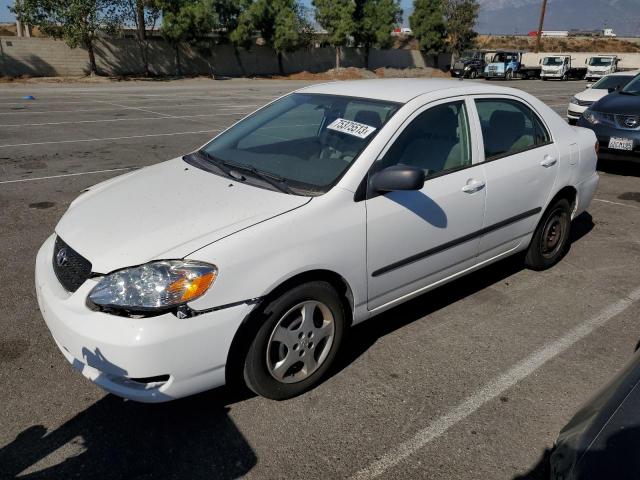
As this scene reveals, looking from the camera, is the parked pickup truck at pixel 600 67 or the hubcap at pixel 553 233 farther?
the parked pickup truck at pixel 600 67

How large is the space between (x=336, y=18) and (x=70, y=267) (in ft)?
140

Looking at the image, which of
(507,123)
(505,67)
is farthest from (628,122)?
(505,67)

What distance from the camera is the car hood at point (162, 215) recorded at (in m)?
2.64

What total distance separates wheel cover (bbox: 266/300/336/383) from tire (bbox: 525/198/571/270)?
236 centimetres

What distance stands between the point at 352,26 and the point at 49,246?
139ft

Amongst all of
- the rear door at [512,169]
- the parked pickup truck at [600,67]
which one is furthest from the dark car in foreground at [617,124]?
the parked pickup truck at [600,67]

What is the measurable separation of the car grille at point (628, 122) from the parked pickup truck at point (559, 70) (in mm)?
34176

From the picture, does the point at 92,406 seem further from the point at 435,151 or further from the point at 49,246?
the point at 435,151

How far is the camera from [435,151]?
142 inches

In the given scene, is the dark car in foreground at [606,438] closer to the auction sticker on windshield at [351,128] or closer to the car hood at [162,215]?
the car hood at [162,215]

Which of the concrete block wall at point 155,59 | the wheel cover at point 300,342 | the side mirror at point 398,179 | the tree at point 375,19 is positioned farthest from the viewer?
the tree at point 375,19

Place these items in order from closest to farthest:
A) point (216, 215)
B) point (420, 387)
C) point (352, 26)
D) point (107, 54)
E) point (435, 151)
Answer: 1. point (216, 215)
2. point (420, 387)
3. point (435, 151)
4. point (107, 54)
5. point (352, 26)

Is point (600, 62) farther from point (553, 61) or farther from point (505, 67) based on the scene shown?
point (505, 67)

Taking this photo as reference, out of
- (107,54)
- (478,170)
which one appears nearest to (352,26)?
(107,54)
